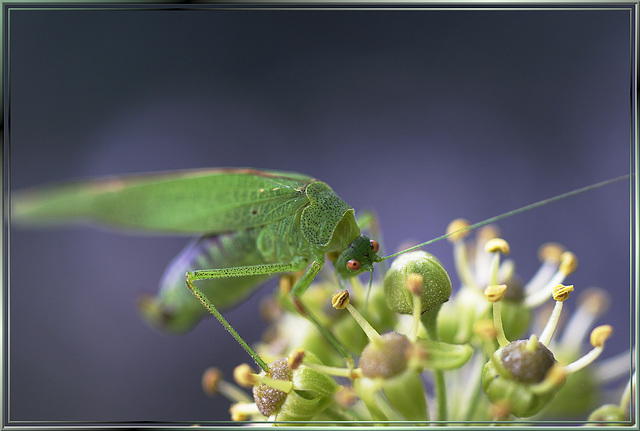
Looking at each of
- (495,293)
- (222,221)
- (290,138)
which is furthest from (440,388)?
(290,138)

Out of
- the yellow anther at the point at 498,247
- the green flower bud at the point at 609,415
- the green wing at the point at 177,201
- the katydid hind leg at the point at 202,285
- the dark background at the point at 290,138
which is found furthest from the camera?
the dark background at the point at 290,138

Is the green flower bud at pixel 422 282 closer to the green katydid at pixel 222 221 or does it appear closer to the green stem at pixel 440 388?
the green stem at pixel 440 388

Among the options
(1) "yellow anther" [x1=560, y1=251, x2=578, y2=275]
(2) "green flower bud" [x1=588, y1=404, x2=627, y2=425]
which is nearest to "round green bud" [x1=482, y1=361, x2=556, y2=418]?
(2) "green flower bud" [x1=588, y1=404, x2=627, y2=425]

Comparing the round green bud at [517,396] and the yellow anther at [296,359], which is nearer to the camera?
the round green bud at [517,396]

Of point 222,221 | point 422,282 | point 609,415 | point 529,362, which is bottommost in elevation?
point 609,415

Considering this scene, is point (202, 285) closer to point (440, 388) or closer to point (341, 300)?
point (341, 300)

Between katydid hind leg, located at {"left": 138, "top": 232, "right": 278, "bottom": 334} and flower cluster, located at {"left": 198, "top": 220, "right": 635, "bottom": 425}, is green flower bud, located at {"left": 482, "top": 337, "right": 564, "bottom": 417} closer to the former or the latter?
flower cluster, located at {"left": 198, "top": 220, "right": 635, "bottom": 425}

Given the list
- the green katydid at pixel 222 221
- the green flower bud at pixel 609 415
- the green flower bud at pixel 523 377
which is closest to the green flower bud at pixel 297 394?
the green katydid at pixel 222 221

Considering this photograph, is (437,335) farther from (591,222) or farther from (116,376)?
(116,376)
